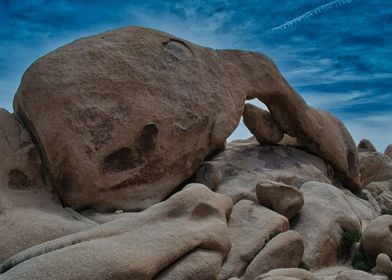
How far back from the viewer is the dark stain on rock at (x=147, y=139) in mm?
15873

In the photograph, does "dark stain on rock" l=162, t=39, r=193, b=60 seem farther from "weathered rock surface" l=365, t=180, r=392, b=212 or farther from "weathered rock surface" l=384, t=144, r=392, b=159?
"weathered rock surface" l=384, t=144, r=392, b=159

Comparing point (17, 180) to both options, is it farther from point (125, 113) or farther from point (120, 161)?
point (125, 113)

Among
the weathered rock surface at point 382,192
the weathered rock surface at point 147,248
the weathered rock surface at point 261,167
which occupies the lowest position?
the weathered rock surface at point 382,192

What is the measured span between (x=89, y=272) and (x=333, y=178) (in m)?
16.9

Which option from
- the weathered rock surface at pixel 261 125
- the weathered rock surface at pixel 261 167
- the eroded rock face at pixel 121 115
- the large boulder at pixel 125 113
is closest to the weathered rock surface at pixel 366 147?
the weathered rock surface at pixel 261 167

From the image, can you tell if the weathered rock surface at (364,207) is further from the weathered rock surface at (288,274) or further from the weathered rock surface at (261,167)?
the weathered rock surface at (288,274)

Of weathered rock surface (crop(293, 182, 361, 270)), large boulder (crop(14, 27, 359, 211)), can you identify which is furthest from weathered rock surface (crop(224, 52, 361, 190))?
weathered rock surface (crop(293, 182, 361, 270))

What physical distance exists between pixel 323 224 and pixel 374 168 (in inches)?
822

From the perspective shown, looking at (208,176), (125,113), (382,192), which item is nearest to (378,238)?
(208,176)

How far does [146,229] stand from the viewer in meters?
11.5

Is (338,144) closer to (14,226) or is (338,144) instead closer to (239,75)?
(239,75)

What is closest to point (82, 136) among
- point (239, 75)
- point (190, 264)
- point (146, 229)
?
point (146, 229)

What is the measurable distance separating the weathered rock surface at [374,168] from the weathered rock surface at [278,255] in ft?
73.9

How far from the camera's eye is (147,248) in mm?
10633
